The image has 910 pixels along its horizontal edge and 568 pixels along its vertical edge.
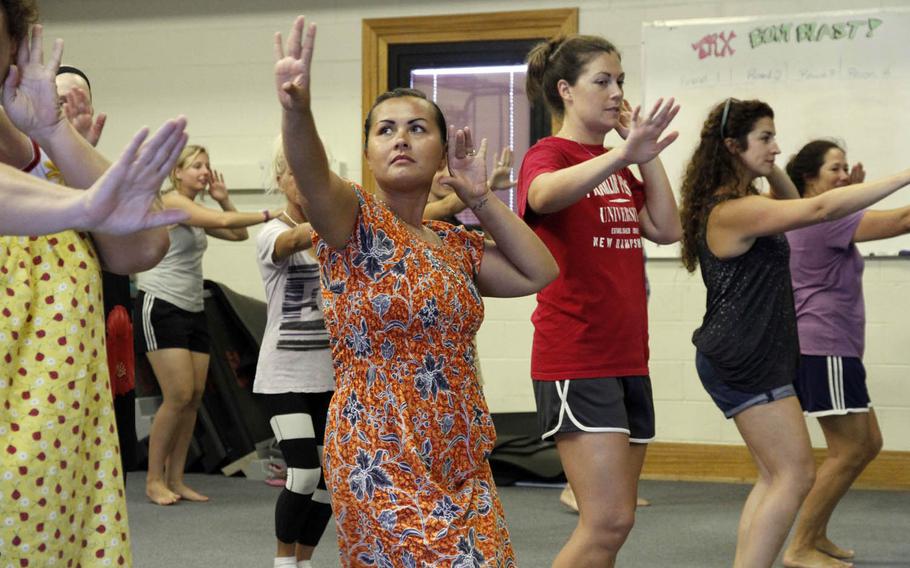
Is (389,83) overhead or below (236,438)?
overhead

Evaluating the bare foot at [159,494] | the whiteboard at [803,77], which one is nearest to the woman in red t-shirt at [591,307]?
the bare foot at [159,494]

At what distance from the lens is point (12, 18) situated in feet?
4.47

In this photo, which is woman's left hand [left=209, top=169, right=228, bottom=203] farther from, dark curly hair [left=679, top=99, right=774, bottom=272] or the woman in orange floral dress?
the woman in orange floral dress

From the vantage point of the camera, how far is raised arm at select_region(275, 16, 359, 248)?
5.49 ft

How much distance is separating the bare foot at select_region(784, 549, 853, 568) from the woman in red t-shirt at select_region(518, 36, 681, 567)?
1.41 meters

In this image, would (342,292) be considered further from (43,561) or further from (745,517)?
(745,517)

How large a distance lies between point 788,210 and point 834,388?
103 cm

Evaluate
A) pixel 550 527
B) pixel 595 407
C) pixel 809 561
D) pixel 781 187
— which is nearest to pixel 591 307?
pixel 595 407

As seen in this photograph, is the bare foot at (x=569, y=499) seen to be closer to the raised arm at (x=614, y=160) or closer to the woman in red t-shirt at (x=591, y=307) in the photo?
the woman in red t-shirt at (x=591, y=307)

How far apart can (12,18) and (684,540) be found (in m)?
3.44

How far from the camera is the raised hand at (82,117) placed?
1.62 m

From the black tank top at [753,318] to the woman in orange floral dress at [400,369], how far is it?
1116 millimetres

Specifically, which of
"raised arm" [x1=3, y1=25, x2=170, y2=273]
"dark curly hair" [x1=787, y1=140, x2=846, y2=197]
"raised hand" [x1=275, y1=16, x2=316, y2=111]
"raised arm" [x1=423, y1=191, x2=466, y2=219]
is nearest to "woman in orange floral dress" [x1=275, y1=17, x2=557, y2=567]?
"raised hand" [x1=275, y1=16, x2=316, y2=111]

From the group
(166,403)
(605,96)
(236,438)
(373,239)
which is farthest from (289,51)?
(236,438)
